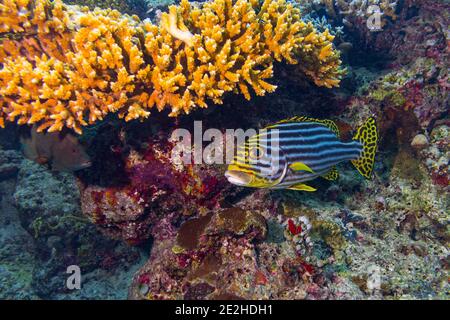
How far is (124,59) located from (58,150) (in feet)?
4.21

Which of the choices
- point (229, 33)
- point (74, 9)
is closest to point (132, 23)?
point (74, 9)

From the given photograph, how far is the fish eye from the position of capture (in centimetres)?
257

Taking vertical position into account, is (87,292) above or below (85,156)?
below

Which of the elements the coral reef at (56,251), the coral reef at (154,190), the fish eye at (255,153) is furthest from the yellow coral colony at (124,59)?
the coral reef at (56,251)

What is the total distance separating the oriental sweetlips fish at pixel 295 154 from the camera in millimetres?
2580

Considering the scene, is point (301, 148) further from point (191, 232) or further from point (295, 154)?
point (191, 232)

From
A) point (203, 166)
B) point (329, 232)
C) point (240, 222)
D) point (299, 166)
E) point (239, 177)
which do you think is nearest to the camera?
point (239, 177)

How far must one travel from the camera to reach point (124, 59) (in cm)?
325

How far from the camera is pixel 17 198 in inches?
190

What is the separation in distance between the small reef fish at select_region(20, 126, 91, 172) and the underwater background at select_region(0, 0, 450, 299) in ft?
0.05

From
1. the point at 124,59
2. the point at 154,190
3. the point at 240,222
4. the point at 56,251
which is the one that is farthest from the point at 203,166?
the point at 56,251

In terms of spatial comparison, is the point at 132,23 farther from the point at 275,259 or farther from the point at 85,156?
the point at 275,259
